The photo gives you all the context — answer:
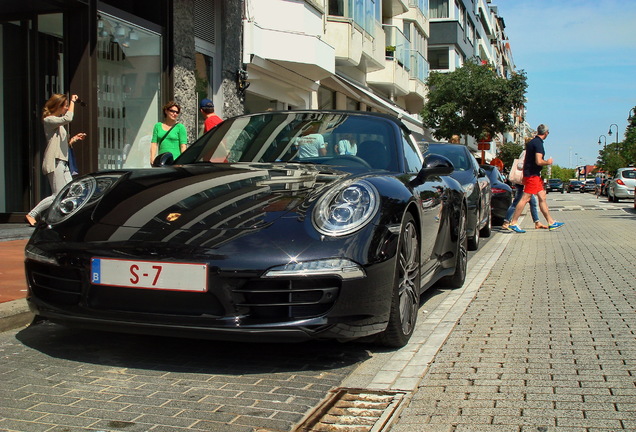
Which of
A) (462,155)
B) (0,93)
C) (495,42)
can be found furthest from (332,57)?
(495,42)

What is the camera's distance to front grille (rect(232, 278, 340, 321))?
3.26 m

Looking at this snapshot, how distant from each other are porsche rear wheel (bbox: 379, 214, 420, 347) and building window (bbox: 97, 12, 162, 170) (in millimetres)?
7215

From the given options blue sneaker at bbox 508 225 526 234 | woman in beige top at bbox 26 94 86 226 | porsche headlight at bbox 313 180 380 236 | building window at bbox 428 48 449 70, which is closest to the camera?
porsche headlight at bbox 313 180 380 236

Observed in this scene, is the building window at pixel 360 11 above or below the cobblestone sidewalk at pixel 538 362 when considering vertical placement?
above

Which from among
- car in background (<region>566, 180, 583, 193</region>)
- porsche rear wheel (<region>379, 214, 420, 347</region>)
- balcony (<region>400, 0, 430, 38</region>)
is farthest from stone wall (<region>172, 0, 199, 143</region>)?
car in background (<region>566, 180, 583, 193</region>)

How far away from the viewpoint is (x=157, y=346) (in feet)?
13.1

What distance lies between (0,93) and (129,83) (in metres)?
1.89

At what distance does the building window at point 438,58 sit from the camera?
154 feet

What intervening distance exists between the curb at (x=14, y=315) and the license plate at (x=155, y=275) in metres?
1.29

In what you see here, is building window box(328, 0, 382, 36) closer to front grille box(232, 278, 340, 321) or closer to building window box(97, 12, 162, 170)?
building window box(97, 12, 162, 170)

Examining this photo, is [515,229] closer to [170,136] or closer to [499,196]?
[499,196]

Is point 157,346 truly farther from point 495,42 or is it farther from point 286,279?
point 495,42

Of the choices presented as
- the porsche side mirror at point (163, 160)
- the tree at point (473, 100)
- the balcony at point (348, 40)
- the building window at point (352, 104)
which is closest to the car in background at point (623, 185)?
the tree at point (473, 100)

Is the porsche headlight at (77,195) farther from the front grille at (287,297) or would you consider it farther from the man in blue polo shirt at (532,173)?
the man in blue polo shirt at (532,173)
